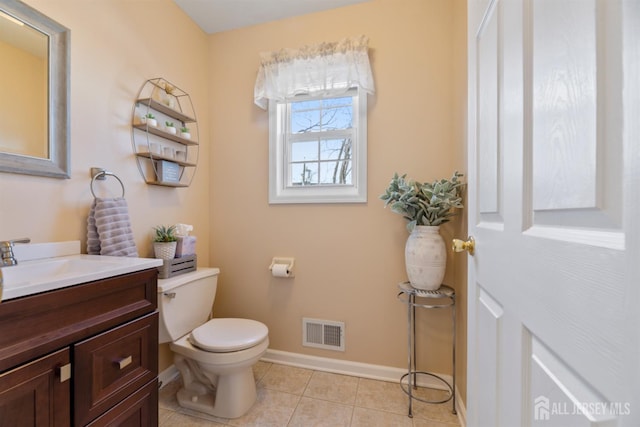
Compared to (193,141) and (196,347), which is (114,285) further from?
(193,141)

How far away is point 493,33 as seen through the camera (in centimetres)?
70

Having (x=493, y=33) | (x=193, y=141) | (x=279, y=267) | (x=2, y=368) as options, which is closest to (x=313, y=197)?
(x=279, y=267)

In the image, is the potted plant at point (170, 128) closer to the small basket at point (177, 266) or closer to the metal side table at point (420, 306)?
the small basket at point (177, 266)

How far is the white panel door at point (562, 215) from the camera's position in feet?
0.97

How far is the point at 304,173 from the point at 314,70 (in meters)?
0.73

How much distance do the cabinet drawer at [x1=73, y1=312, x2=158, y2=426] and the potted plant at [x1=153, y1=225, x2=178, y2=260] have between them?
20.8 inches

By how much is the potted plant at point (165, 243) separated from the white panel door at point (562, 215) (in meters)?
1.57

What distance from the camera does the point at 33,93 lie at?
1070mm

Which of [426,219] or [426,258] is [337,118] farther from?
[426,258]

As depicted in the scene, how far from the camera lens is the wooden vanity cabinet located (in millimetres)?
647

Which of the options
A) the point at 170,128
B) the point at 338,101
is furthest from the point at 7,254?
the point at 338,101

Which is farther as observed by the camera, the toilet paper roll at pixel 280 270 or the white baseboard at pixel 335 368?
the toilet paper roll at pixel 280 270

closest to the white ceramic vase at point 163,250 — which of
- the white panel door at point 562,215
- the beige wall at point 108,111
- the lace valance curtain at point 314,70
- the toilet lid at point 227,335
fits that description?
the beige wall at point 108,111

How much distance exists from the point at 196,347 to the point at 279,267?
688mm
